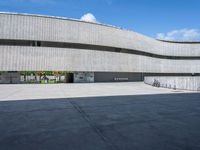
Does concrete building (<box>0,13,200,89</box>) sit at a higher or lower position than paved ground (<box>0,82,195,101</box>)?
higher

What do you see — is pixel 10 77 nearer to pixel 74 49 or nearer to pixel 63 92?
pixel 74 49

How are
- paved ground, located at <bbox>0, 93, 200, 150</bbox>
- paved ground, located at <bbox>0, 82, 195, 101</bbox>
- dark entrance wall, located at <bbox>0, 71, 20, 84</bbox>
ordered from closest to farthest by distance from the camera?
paved ground, located at <bbox>0, 93, 200, 150</bbox> < paved ground, located at <bbox>0, 82, 195, 101</bbox> < dark entrance wall, located at <bbox>0, 71, 20, 84</bbox>

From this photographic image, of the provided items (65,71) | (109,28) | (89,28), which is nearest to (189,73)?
(109,28)

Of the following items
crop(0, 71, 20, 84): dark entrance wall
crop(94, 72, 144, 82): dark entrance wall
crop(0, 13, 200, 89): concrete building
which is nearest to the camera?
crop(0, 13, 200, 89): concrete building

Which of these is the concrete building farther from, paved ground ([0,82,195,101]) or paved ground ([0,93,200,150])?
paved ground ([0,93,200,150])

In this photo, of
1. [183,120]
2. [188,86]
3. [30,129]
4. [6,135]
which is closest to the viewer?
[6,135]

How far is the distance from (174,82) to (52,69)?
22.1 metres

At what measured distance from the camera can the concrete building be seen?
31562 millimetres

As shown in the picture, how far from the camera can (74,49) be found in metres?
35.2

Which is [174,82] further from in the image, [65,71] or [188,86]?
[65,71]

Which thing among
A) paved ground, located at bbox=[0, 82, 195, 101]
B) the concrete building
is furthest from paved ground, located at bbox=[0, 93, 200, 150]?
the concrete building

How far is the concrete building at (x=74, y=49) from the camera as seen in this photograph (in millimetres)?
31562

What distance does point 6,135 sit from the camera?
14.1ft

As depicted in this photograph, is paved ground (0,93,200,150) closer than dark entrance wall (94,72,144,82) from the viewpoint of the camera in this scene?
Yes
